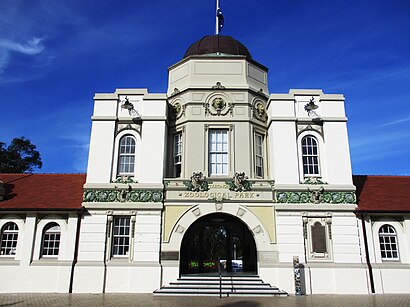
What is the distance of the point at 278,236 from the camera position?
17391 millimetres

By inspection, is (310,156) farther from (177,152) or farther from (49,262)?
(49,262)

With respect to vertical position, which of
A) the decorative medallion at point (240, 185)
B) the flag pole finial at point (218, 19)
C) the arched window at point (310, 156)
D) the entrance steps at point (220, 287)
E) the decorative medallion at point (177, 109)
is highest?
the flag pole finial at point (218, 19)

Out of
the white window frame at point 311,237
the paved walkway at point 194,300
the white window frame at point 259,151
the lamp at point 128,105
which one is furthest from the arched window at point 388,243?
the lamp at point 128,105

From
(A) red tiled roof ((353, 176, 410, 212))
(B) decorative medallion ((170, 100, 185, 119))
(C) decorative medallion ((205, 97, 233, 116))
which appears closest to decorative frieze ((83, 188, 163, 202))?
(B) decorative medallion ((170, 100, 185, 119))

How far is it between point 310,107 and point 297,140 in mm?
1894

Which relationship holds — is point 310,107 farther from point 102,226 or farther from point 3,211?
point 3,211

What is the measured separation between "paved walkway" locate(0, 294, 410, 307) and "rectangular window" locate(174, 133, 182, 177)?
6.53 m

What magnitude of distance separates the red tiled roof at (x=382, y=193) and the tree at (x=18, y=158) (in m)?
32.9

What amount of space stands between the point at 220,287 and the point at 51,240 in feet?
27.4

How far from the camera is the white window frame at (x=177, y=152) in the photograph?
19.7 m

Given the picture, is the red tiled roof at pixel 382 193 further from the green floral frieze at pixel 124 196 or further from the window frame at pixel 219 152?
the green floral frieze at pixel 124 196

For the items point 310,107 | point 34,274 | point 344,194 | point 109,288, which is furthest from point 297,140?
point 34,274

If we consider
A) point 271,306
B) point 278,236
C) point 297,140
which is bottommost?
point 271,306

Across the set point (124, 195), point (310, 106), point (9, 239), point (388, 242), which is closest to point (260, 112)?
point (310, 106)
